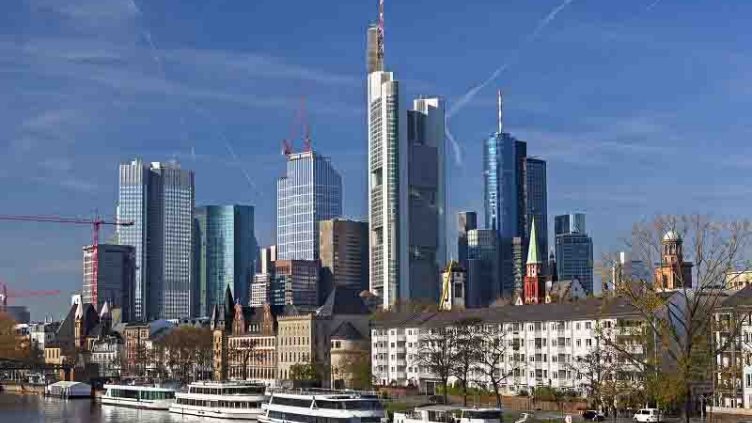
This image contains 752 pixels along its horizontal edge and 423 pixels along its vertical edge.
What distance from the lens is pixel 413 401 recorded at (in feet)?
524

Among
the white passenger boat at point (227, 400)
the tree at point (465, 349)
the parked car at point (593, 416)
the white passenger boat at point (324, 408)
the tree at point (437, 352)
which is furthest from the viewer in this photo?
the white passenger boat at point (227, 400)

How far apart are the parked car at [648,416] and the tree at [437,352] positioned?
36.1 m

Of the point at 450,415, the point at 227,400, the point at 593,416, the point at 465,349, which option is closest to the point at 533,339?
the point at 465,349

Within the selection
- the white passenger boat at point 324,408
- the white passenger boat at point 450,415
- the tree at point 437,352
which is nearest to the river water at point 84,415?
the white passenger boat at point 324,408

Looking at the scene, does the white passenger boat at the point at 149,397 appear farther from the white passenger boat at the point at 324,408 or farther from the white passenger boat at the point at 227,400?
the white passenger boat at the point at 324,408

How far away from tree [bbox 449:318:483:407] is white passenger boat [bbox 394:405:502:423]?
24.6 m

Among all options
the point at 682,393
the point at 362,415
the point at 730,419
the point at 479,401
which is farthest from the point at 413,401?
the point at 682,393

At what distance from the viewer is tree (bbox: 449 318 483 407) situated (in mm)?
154500

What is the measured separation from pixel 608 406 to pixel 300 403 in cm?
3470

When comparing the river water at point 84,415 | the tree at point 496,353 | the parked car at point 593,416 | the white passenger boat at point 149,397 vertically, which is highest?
the tree at point 496,353

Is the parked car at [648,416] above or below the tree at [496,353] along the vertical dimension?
below

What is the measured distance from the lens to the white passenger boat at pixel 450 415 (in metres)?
117

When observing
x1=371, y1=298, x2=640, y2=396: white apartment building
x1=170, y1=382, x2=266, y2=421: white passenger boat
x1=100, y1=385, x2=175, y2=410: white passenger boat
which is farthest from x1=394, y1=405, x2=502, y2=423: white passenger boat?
x1=100, y1=385, x2=175, y2=410: white passenger boat

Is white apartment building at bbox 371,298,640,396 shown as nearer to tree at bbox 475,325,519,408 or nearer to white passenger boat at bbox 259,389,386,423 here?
tree at bbox 475,325,519,408
